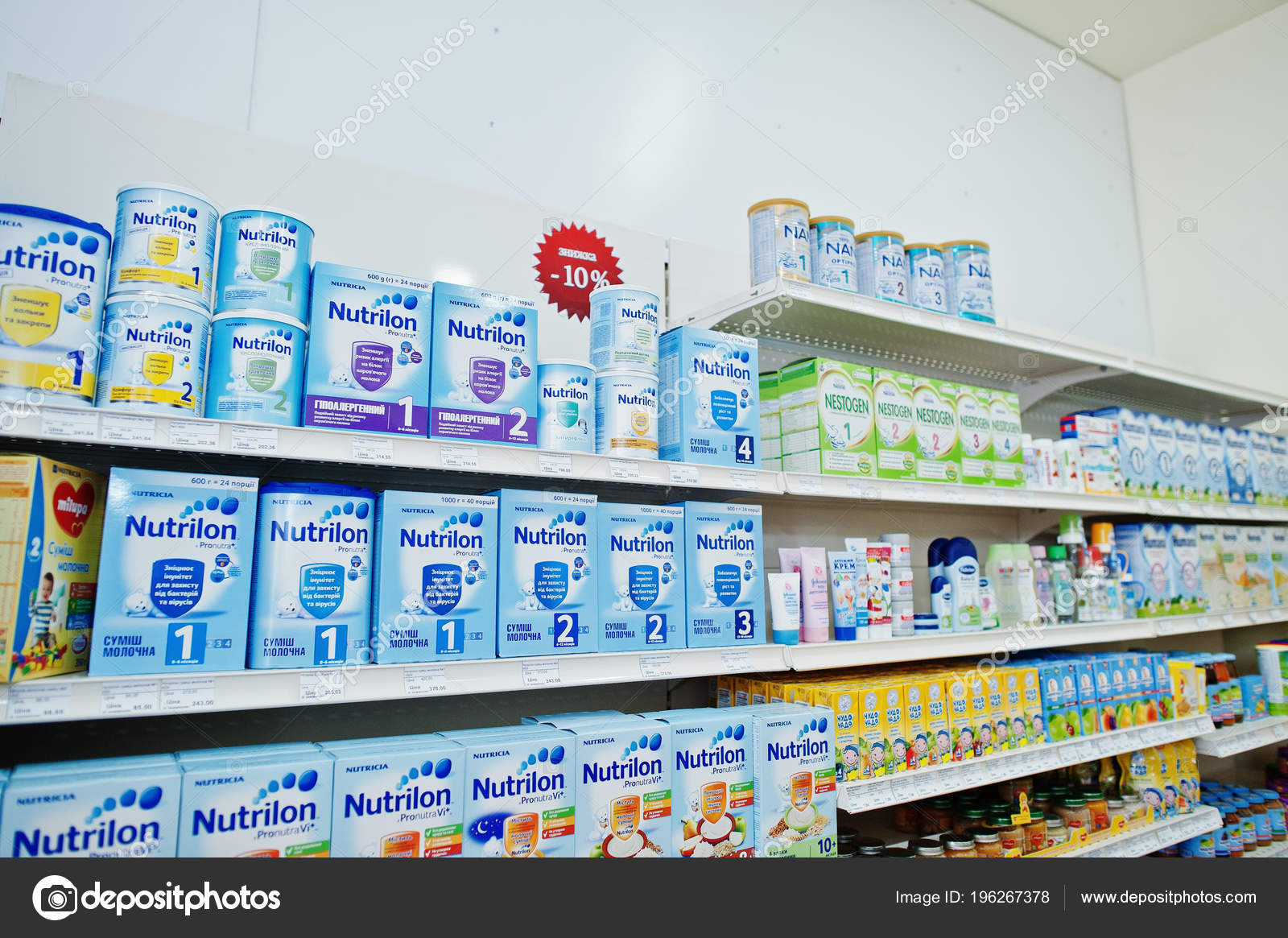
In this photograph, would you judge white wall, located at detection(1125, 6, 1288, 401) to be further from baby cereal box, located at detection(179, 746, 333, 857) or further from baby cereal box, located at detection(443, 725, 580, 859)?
baby cereal box, located at detection(179, 746, 333, 857)

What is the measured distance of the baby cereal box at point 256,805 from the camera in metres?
1.24

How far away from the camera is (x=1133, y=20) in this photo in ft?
13.6

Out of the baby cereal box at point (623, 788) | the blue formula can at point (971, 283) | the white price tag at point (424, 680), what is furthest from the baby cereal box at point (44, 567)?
the blue formula can at point (971, 283)

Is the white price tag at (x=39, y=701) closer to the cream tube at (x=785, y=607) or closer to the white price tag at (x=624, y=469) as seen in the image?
the white price tag at (x=624, y=469)

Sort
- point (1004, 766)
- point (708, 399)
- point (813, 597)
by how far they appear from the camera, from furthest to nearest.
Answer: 1. point (1004, 766)
2. point (813, 597)
3. point (708, 399)

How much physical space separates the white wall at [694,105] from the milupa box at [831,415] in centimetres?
57

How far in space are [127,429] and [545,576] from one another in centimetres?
78

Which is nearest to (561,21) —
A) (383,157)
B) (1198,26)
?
(383,157)

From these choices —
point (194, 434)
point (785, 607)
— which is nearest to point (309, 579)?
point (194, 434)

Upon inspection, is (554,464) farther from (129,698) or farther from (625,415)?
(129,698)

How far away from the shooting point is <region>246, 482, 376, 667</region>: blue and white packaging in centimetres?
136

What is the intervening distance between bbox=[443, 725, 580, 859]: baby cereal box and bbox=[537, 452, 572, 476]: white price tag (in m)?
0.53

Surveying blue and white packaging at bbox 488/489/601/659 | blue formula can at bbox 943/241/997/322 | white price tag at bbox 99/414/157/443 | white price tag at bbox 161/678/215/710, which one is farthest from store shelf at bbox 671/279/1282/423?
white price tag at bbox 161/678/215/710

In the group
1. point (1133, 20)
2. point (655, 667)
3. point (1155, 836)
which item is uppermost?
point (1133, 20)
